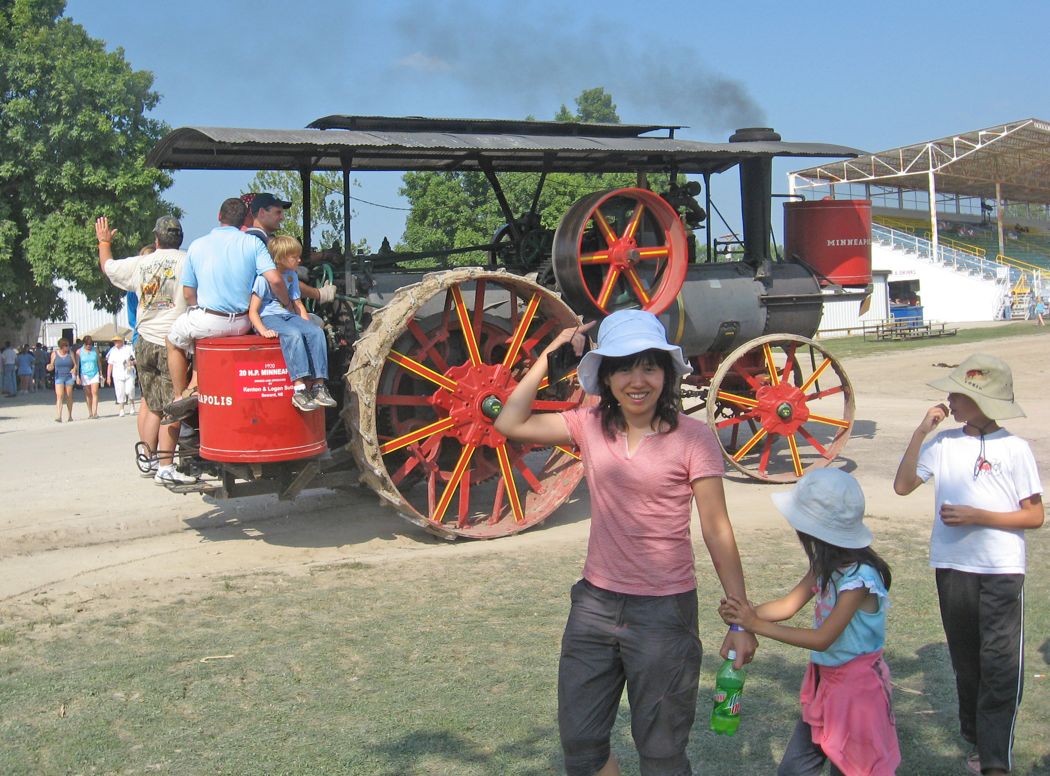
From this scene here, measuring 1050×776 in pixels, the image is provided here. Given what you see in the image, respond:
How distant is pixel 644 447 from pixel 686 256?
17.4ft

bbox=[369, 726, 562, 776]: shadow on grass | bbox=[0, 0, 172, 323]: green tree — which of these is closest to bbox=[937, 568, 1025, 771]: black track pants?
bbox=[369, 726, 562, 776]: shadow on grass

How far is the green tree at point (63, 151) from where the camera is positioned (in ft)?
67.9

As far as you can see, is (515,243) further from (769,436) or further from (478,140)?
(769,436)

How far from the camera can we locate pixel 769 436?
9734 millimetres

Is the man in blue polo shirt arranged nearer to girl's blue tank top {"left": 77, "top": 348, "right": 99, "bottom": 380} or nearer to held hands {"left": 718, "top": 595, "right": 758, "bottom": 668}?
held hands {"left": 718, "top": 595, "right": 758, "bottom": 668}

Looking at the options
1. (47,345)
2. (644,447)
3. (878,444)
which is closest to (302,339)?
(644,447)

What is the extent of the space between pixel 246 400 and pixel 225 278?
0.78 m

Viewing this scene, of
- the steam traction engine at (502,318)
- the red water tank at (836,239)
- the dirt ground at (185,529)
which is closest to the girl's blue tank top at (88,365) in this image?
the dirt ground at (185,529)

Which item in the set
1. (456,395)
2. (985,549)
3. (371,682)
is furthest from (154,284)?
(985,549)

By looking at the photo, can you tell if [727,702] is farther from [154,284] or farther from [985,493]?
[154,284]

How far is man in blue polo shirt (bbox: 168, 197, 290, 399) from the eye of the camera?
6562 millimetres

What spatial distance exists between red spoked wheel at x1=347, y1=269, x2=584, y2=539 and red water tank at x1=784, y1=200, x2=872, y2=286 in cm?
307

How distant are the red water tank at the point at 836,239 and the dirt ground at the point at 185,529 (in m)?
1.82

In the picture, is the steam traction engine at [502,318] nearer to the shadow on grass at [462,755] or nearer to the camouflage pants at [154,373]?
the camouflage pants at [154,373]
